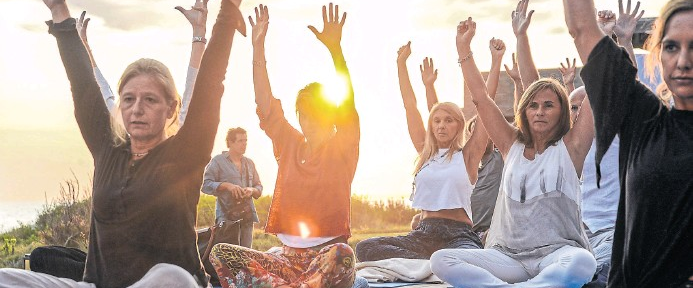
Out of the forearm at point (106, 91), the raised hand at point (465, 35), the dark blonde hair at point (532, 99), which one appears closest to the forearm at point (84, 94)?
the forearm at point (106, 91)

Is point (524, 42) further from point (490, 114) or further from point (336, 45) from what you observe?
point (336, 45)

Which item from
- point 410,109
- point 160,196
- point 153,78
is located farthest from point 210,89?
point 410,109

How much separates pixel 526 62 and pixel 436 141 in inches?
41.2

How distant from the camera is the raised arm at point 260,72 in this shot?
4926mm

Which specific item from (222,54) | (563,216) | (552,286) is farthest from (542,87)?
(222,54)

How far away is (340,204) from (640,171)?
2559mm

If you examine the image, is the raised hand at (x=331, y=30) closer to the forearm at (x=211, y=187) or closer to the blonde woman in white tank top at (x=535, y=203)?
the blonde woman in white tank top at (x=535, y=203)

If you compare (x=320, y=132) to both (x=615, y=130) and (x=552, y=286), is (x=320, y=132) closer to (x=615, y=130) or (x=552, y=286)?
(x=552, y=286)

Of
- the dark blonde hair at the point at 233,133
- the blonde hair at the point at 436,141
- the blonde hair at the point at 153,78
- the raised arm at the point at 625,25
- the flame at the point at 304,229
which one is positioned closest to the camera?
the blonde hair at the point at 153,78

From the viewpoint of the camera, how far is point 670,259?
223cm

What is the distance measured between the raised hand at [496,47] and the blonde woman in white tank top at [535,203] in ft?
2.79

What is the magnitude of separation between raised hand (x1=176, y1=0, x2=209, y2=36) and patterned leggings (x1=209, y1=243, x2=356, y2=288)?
1.35m

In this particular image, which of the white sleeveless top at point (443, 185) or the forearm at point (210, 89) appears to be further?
the white sleeveless top at point (443, 185)

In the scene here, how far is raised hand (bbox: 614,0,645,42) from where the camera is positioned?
4.25 m
